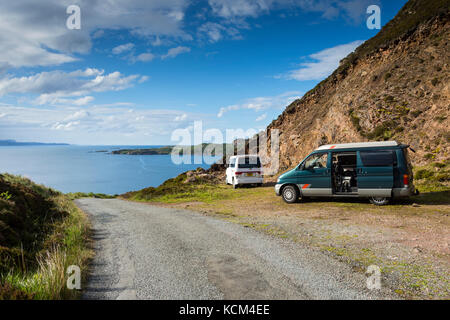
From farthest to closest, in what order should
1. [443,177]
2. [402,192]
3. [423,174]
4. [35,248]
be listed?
[423,174] → [443,177] → [402,192] → [35,248]

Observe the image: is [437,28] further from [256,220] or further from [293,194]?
[256,220]

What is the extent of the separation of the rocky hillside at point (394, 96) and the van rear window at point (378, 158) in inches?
325

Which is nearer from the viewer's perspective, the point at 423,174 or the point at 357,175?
the point at 357,175

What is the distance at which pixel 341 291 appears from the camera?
407cm

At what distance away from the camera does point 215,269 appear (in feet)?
16.3

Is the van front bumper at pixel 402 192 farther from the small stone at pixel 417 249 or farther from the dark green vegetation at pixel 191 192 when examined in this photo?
the dark green vegetation at pixel 191 192

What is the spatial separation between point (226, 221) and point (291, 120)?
27.4 meters

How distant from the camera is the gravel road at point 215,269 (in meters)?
4.07

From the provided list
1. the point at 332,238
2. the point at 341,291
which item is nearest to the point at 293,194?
the point at 332,238

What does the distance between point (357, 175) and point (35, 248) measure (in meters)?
10.8

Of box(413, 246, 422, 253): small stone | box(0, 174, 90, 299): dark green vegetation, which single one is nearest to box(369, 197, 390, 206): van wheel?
box(413, 246, 422, 253): small stone

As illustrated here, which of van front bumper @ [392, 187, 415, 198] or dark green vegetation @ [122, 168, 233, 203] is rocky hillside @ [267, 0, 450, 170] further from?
dark green vegetation @ [122, 168, 233, 203]

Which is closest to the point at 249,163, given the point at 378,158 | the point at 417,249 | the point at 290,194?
the point at 290,194

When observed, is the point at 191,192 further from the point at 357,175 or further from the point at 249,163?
the point at 357,175
